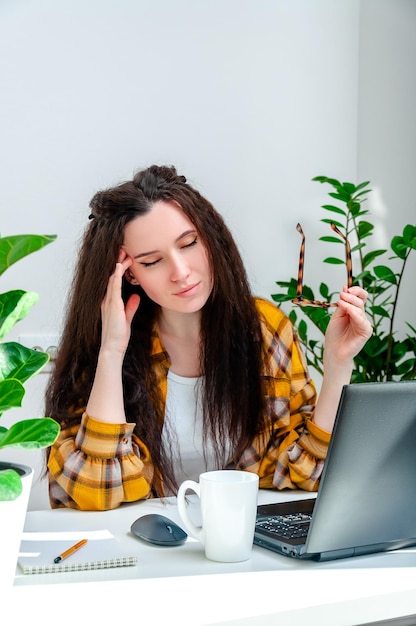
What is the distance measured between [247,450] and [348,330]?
325 mm

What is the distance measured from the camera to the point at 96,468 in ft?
4.78

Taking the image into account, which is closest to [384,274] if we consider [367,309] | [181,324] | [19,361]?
[367,309]

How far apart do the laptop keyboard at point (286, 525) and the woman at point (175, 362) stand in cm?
31

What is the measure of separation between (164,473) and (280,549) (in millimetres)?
556

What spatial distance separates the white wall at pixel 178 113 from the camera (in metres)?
2.42

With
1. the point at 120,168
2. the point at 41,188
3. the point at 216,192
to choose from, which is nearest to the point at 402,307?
the point at 216,192

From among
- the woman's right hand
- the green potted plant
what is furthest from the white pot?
the woman's right hand

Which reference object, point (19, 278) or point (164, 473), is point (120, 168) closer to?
point (19, 278)

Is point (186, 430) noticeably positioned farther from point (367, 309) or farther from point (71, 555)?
point (367, 309)

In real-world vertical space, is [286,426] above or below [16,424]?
below

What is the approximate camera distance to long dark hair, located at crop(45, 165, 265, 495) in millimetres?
1638

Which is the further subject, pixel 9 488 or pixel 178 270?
pixel 178 270

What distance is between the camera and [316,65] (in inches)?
112

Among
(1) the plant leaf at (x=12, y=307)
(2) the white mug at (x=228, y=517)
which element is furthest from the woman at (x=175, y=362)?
(1) the plant leaf at (x=12, y=307)
